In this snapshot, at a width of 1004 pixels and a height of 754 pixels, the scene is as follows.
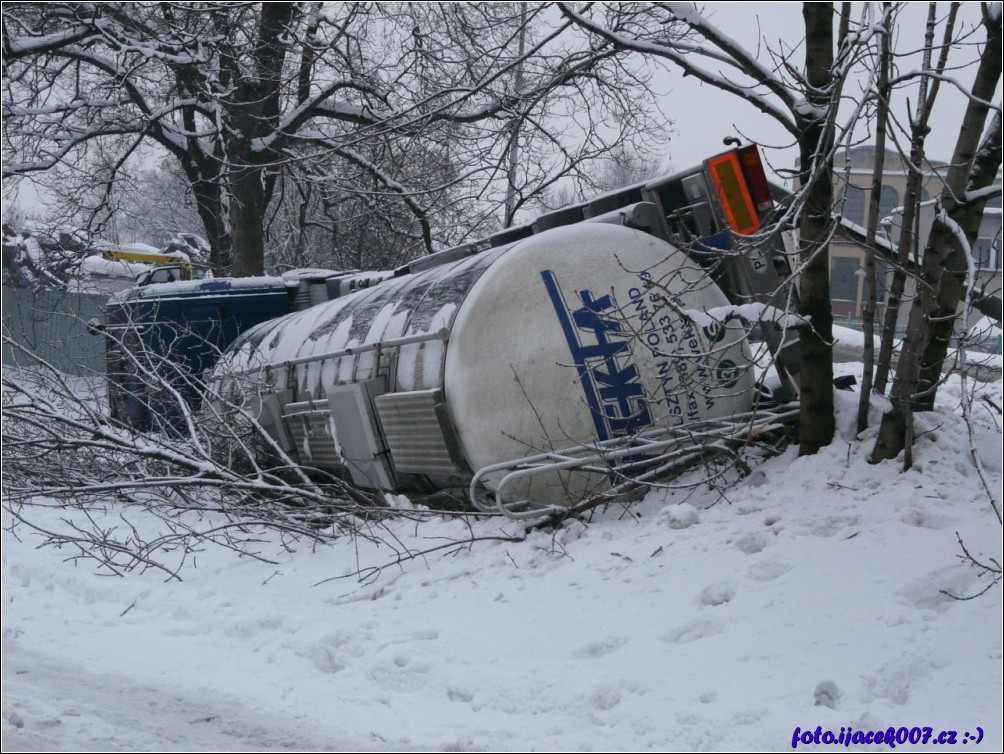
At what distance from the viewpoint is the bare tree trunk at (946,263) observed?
21.1 feet

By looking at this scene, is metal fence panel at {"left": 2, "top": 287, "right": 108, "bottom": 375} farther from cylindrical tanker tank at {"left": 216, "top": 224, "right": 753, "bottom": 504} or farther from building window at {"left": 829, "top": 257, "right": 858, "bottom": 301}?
building window at {"left": 829, "top": 257, "right": 858, "bottom": 301}

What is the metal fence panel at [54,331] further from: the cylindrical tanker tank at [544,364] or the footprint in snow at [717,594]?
the footprint in snow at [717,594]

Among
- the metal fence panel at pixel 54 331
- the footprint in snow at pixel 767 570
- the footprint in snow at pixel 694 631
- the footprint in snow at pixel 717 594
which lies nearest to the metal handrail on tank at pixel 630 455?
the footprint in snow at pixel 767 570

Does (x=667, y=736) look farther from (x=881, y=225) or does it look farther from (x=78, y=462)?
(x=78, y=462)

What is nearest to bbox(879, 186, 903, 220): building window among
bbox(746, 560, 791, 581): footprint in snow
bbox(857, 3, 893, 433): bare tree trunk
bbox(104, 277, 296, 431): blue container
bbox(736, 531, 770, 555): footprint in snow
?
bbox(857, 3, 893, 433): bare tree trunk

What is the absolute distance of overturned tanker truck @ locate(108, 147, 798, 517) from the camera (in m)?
7.35

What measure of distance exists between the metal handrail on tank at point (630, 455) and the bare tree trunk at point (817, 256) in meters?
0.32

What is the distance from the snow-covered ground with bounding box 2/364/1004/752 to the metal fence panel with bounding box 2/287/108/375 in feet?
10.8

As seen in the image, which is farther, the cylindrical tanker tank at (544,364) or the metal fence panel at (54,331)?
the metal fence panel at (54,331)

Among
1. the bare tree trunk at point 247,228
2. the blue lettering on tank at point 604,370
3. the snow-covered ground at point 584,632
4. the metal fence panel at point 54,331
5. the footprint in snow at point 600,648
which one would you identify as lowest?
the footprint in snow at point 600,648

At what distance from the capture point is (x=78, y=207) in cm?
1794

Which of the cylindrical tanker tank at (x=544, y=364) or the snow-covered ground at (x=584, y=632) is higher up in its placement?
the cylindrical tanker tank at (x=544, y=364)

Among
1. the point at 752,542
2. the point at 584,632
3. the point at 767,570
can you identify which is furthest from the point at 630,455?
the point at 584,632

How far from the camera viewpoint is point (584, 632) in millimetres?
5285
